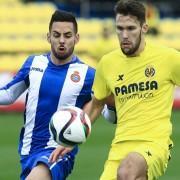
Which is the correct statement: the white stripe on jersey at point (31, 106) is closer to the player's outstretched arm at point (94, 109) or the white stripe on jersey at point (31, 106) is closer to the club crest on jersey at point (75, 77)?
the club crest on jersey at point (75, 77)

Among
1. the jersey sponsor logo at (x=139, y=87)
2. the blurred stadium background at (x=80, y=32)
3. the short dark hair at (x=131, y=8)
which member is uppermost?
the short dark hair at (x=131, y=8)

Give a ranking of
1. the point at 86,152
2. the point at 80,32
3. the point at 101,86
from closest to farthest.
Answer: the point at 101,86, the point at 86,152, the point at 80,32

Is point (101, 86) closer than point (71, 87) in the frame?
Yes

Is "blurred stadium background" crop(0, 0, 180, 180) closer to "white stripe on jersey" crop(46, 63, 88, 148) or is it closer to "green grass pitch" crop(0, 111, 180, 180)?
"green grass pitch" crop(0, 111, 180, 180)

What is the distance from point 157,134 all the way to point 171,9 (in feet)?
72.1

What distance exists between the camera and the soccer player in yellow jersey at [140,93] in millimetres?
6598

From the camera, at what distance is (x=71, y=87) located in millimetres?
7516

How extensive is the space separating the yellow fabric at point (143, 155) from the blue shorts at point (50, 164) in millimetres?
598

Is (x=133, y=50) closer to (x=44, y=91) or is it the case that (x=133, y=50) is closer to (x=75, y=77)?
(x=75, y=77)

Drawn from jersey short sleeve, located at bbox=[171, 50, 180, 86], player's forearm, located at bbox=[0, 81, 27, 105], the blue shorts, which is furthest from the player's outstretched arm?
player's forearm, located at bbox=[0, 81, 27, 105]

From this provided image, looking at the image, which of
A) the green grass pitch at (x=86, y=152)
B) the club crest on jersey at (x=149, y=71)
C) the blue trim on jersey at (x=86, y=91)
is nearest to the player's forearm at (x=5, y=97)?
the blue trim on jersey at (x=86, y=91)

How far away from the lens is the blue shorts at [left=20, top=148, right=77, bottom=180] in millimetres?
7089

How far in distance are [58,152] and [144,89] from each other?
927 millimetres

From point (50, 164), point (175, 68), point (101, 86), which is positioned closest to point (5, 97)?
point (50, 164)
